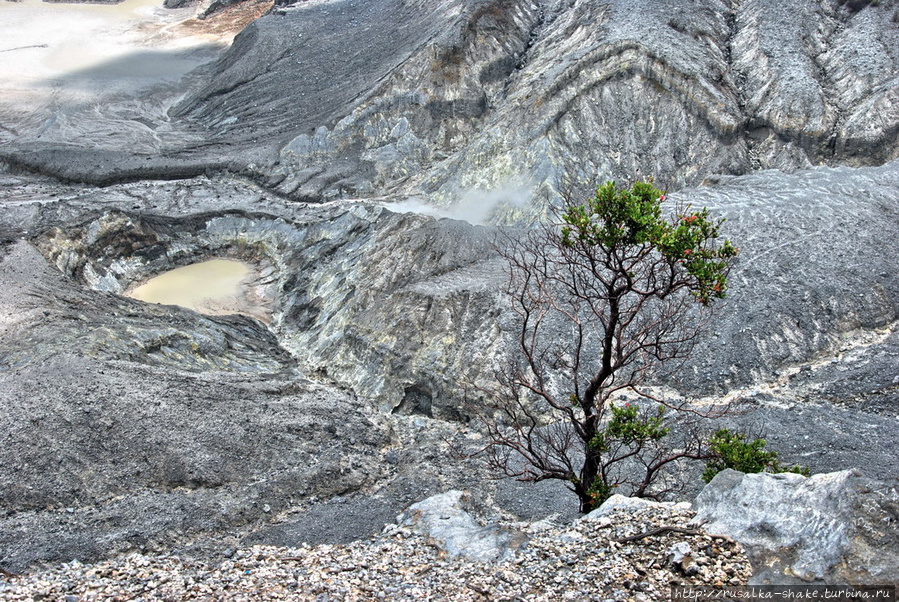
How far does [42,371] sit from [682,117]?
2335 centimetres

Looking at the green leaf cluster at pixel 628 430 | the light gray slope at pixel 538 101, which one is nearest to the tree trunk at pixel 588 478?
the green leaf cluster at pixel 628 430

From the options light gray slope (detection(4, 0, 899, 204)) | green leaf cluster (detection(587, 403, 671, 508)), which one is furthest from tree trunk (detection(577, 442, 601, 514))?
light gray slope (detection(4, 0, 899, 204))

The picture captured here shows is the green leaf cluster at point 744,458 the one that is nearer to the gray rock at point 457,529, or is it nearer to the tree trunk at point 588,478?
the tree trunk at point 588,478

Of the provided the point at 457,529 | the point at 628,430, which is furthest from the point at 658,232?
the point at 457,529

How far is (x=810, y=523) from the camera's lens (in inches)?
348

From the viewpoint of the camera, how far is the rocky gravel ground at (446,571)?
28.8 feet

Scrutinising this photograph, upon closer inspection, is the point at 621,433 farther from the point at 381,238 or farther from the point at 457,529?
the point at 381,238

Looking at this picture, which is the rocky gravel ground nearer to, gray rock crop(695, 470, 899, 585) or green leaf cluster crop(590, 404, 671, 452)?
gray rock crop(695, 470, 899, 585)

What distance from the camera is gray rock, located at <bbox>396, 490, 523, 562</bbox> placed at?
10930 millimetres

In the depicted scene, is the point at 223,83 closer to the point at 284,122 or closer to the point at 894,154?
the point at 284,122

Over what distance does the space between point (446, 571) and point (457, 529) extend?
2056 mm

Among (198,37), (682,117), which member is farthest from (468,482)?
(198,37)

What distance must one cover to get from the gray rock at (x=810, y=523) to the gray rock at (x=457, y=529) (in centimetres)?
306

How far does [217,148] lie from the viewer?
33.3 meters
